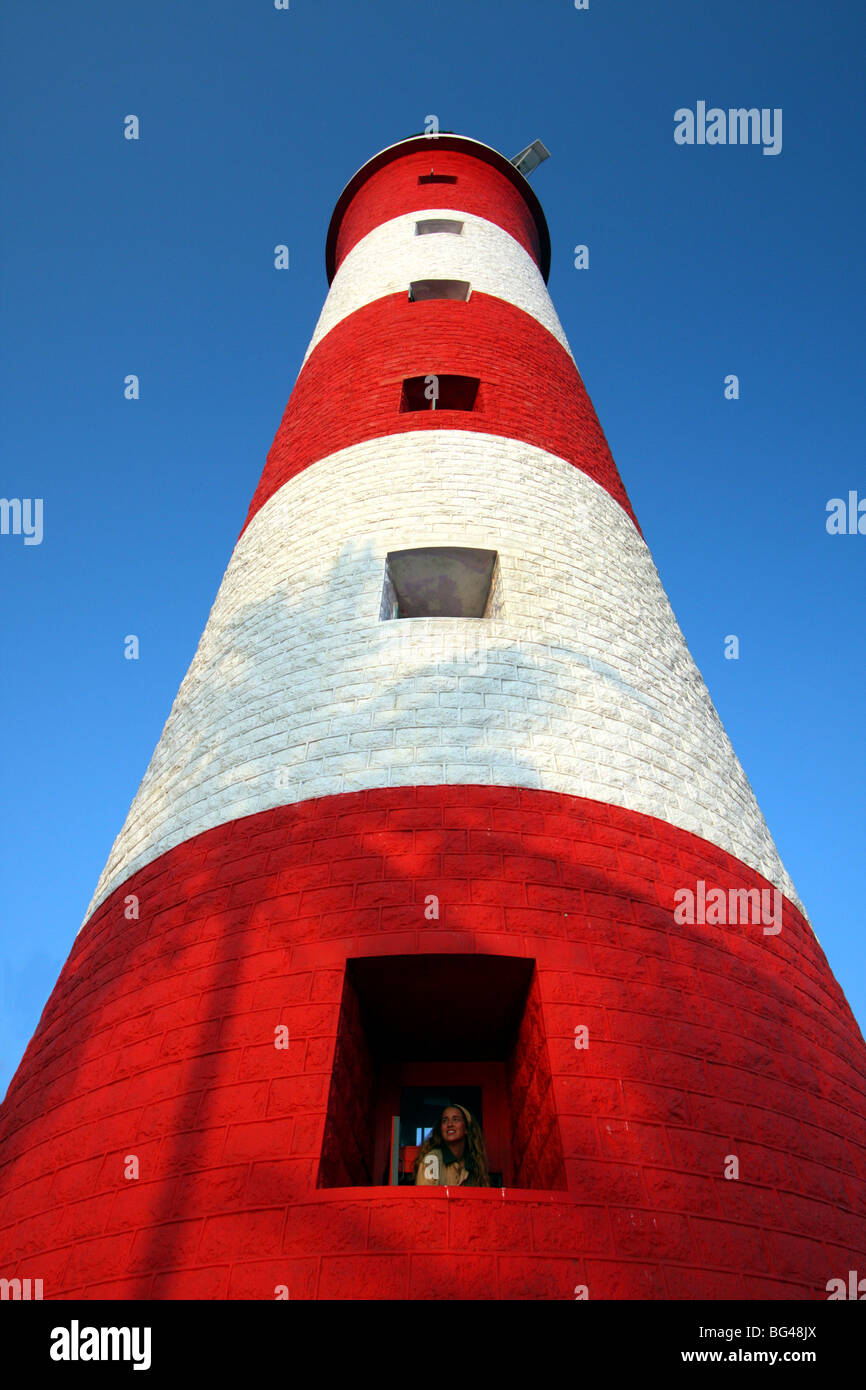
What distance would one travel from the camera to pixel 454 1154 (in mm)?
4238

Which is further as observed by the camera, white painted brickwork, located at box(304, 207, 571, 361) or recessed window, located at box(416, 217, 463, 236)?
recessed window, located at box(416, 217, 463, 236)

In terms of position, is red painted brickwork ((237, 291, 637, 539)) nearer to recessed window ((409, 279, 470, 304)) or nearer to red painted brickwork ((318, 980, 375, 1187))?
recessed window ((409, 279, 470, 304))

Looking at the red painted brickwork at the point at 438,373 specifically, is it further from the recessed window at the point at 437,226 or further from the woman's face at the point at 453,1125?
the woman's face at the point at 453,1125

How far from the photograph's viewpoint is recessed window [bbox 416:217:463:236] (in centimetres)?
1262

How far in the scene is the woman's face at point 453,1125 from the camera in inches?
169

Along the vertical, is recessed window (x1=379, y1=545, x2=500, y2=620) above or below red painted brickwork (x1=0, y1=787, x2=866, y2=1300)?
above

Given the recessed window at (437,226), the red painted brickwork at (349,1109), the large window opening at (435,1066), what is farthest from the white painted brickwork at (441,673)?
the recessed window at (437,226)

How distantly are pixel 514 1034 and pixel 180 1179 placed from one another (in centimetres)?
179

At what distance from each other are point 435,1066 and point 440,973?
85cm

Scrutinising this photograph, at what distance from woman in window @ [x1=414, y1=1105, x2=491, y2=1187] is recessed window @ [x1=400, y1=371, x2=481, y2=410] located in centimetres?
638

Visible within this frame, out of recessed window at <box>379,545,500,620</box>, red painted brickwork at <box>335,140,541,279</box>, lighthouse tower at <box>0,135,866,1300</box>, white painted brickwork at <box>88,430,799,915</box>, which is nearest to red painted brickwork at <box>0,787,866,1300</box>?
lighthouse tower at <box>0,135,866,1300</box>

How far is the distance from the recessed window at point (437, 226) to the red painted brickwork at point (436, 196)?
453 millimetres

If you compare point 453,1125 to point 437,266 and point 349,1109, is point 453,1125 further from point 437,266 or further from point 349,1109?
point 437,266
